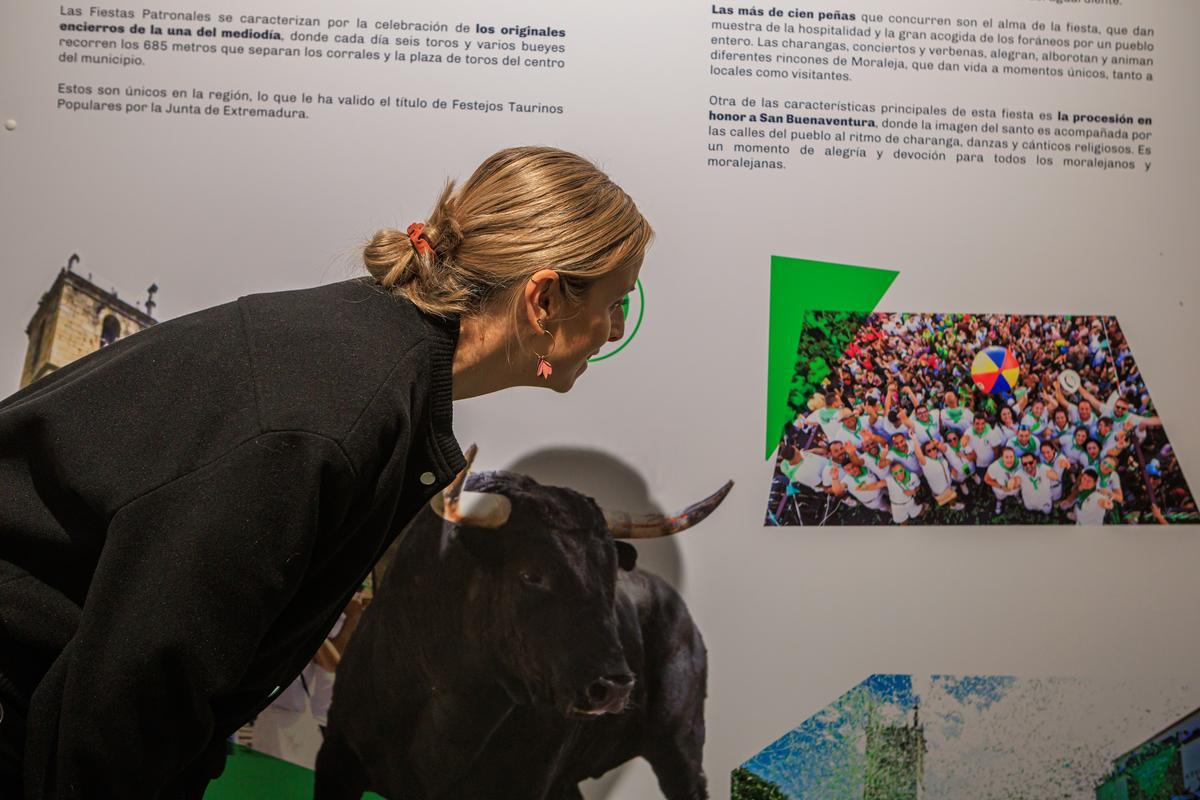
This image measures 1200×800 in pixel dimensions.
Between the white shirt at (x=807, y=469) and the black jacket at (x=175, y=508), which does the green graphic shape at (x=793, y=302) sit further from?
the black jacket at (x=175, y=508)

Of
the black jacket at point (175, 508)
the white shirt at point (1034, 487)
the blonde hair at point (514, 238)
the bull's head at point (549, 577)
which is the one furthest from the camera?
the white shirt at point (1034, 487)

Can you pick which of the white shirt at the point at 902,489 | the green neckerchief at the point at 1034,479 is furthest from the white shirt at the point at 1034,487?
the white shirt at the point at 902,489

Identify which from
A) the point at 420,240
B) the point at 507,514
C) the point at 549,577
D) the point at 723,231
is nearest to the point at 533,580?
the point at 549,577

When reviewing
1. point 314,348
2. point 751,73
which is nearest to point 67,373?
point 314,348

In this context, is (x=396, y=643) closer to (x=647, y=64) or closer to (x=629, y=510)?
(x=629, y=510)

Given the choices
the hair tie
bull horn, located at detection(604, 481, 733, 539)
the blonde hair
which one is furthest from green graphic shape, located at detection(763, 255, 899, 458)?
the hair tie

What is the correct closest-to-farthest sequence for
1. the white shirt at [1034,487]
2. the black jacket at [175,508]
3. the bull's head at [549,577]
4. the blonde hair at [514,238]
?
the black jacket at [175,508] → the blonde hair at [514,238] → the bull's head at [549,577] → the white shirt at [1034,487]

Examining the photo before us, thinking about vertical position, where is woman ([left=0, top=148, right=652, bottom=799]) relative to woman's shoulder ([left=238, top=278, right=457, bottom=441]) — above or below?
below

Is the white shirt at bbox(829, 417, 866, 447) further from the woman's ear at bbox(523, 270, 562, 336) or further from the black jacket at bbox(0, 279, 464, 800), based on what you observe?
the black jacket at bbox(0, 279, 464, 800)

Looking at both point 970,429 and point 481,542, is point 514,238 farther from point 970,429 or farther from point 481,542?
point 970,429

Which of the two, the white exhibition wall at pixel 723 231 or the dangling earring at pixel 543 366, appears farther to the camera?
the white exhibition wall at pixel 723 231

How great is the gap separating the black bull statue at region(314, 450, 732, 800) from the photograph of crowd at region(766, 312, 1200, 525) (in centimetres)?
26

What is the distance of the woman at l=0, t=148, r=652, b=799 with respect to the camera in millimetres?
1024

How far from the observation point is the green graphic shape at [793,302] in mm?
2055
